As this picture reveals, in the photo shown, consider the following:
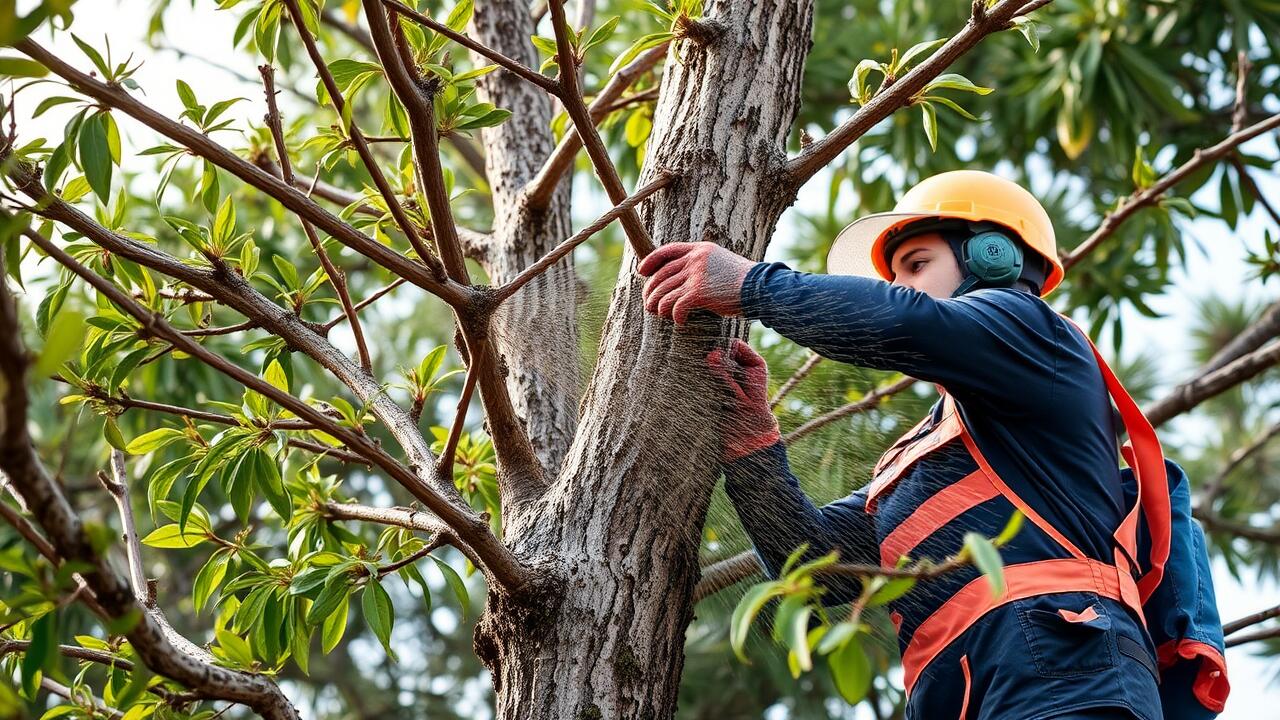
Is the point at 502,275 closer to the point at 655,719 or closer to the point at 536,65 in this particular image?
the point at 536,65

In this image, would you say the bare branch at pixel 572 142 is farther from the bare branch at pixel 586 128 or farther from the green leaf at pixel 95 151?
the green leaf at pixel 95 151

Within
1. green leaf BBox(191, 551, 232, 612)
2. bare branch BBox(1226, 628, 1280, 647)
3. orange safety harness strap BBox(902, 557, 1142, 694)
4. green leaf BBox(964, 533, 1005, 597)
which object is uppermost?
green leaf BBox(191, 551, 232, 612)

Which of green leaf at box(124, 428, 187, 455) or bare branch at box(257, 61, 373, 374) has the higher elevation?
bare branch at box(257, 61, 373, 374)

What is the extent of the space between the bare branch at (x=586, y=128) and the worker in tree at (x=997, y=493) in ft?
0.19

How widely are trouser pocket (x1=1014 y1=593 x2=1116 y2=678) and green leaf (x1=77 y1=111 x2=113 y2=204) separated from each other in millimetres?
1354

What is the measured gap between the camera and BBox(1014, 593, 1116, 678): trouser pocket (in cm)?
168

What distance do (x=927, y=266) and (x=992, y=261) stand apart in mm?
172

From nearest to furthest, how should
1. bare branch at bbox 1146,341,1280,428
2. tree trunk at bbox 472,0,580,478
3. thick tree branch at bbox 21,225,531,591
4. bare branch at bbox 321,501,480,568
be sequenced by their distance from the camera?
thick tree branch at bbox 21,225,531,591
bare branch at bbox 321,501,480,568
tree trunk at bbox 472,0,580,478
bare branch at bbox 1146,341,1280,428

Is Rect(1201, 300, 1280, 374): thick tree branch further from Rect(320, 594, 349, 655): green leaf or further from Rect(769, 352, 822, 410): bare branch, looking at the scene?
Rect(320, 594, 349, 655): green leaf

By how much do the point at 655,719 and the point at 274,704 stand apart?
555mm

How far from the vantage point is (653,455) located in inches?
74.3

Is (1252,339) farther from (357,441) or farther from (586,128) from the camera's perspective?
(357,441)

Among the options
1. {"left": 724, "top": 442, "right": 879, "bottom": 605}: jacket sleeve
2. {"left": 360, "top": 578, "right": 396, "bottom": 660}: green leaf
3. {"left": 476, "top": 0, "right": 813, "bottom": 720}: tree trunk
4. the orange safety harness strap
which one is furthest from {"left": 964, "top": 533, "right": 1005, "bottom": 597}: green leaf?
{"left": 360, "top": 578, "right": 396, "bottom": 660}: green leaf

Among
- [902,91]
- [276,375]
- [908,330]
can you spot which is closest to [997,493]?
[908,330]
